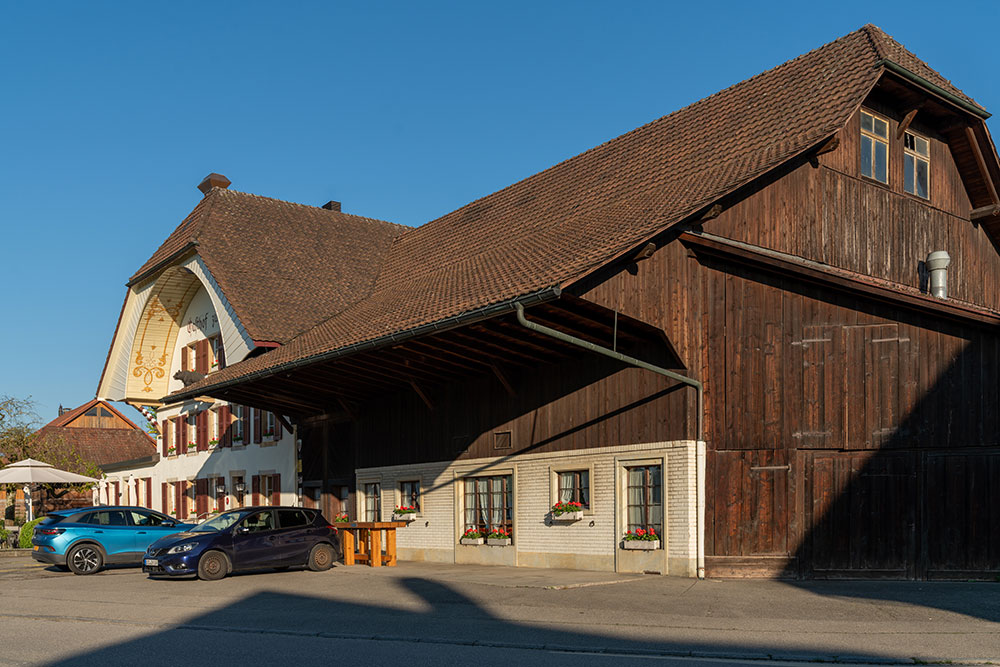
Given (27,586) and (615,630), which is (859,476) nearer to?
(615,630)

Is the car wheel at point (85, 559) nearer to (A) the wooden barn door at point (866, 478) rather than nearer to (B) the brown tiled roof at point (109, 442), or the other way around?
(A) the wooden barn door at point (866, 478)

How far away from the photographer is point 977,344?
57.1 feet

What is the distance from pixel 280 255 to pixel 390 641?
2264 cm

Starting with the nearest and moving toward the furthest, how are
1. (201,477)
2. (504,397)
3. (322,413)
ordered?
(504,397) → (322,413) → (201,477)

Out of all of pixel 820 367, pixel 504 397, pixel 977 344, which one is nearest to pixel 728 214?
pixel 820 367

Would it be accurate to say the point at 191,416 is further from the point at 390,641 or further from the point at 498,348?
the point at 390,641

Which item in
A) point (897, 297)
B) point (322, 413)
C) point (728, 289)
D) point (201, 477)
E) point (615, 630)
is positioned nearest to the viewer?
point (615, 630)

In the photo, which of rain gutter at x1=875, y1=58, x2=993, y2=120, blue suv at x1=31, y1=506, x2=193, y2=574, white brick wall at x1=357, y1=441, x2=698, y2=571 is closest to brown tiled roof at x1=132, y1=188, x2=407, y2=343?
blue suv at x1=31, y1=506, x2=193, y2=574

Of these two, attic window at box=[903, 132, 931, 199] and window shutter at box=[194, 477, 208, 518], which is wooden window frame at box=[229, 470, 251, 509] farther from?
attic window at box=[903, 132, 931, 199]

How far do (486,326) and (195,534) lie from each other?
6.74m

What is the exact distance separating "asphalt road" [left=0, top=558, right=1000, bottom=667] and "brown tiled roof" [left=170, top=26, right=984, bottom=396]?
4.93m

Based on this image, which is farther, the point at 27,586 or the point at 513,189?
the point at 513,189

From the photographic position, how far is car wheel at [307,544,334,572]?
2048 centimetres

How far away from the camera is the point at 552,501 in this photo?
20578 mm
